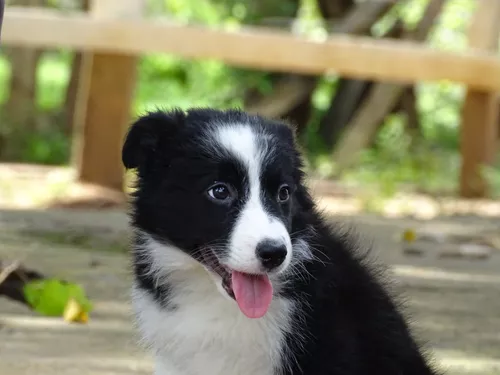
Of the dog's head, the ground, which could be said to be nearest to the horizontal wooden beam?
the ground

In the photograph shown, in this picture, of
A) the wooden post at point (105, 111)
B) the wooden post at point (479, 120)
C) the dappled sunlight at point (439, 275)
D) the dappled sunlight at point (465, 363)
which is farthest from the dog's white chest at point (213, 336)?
the wooden post at point (479, 120)

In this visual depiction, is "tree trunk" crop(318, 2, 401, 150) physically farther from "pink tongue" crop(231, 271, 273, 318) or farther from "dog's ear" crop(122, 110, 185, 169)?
"pink tongue" crop(231, 271, 273, 318)

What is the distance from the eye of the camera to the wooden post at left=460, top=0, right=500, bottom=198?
→ 27.4ft

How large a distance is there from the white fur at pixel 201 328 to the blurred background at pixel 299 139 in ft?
1.52

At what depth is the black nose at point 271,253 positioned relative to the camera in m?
2.84

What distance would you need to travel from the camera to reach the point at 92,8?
766 cm

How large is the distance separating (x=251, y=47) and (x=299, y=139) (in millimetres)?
787

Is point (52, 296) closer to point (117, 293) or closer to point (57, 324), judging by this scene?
point (57, 324)

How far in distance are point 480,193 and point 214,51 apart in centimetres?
275

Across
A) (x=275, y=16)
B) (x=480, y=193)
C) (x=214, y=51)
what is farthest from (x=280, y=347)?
(x=275, y=16)

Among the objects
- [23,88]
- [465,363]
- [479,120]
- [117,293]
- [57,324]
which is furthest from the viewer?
[23,88]

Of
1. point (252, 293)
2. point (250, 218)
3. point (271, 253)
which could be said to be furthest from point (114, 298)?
point (271, 253)

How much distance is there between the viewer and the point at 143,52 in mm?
7586

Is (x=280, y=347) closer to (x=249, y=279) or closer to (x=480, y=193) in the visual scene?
(x=249, y=279)
